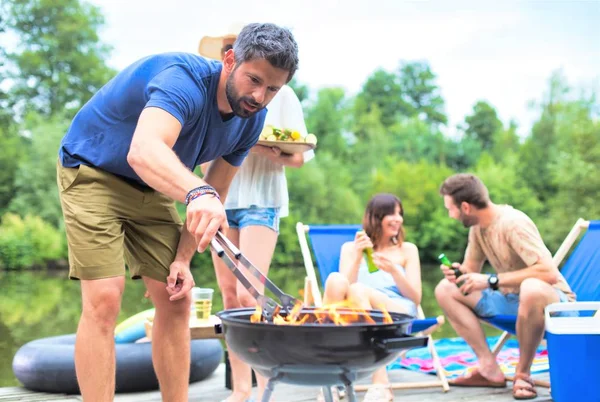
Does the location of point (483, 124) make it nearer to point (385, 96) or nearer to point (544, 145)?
point (385, 96)

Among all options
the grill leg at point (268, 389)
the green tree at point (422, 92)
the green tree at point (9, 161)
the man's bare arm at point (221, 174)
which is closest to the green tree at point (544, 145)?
the green tree at point (422, 92)

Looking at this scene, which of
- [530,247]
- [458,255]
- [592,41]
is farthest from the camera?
[592,41]

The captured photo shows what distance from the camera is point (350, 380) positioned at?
178 centimetres

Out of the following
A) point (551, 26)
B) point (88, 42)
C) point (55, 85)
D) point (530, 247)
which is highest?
point (551, 26)

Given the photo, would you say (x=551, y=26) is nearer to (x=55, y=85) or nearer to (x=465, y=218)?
(x=55, y=85)

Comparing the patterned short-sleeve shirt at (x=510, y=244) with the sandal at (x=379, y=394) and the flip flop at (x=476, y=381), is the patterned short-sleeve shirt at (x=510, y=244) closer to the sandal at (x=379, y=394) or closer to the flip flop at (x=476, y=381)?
the flip flop at (x=476, y=381)

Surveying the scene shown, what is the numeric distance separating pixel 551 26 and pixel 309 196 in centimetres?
1875

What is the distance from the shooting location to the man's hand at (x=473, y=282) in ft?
11.9

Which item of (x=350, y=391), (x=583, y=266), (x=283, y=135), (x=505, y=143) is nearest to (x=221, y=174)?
(x=283, y=135)

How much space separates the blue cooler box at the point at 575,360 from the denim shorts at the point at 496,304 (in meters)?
0.48

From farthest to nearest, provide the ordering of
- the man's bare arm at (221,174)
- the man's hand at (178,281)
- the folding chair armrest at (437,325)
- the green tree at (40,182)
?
the green tree at (40,182) < the folding chair armrest at (437,325) < the man's bare arm at (221,174) < the man's hand at (178,281)

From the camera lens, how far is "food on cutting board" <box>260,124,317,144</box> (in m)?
3.16

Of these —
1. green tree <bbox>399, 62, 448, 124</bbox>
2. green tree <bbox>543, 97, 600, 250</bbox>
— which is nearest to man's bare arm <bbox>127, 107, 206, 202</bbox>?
green tree <bbox>543, 97, 600, 250</bbox>

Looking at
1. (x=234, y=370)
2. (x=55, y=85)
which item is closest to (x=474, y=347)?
(x=234, y=370)
